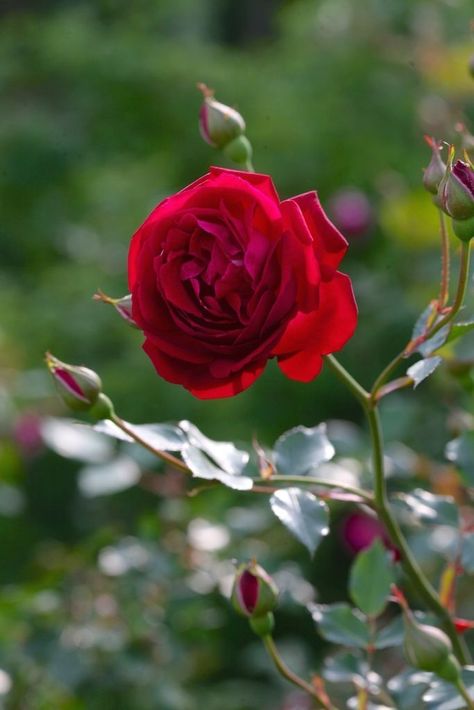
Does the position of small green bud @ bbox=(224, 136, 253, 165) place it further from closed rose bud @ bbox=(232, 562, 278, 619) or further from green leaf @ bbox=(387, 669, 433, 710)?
green leaf @ bbox=(387, 669, 433, 710)

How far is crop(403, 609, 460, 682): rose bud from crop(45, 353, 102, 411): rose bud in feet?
0.70

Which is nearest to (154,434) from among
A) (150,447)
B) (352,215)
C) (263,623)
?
(150,447)

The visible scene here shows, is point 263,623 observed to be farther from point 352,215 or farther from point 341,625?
point 352,215

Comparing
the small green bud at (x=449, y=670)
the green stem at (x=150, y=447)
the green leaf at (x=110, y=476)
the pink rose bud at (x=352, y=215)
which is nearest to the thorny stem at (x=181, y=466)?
the green stem at (x=150, y=447)

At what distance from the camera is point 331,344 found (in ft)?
1.81

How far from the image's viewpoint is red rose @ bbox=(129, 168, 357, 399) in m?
0.53

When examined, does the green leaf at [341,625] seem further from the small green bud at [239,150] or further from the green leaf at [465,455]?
the small green bud at [239,150]

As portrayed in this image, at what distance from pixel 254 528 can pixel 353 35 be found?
1.88 meters

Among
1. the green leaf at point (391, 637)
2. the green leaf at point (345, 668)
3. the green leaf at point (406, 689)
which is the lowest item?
the green leaf at point (345, 668)

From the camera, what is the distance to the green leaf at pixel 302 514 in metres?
0.60

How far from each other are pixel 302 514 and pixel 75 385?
0.15m

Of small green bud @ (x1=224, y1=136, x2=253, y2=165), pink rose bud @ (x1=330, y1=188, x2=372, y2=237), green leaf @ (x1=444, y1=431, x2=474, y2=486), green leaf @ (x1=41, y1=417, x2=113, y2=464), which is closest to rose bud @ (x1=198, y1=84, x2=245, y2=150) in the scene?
small green bud @ (x1=224, y1=136, x2=253, y2=165)

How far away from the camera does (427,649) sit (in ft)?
1.98

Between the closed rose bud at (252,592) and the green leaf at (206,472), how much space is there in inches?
2.5
